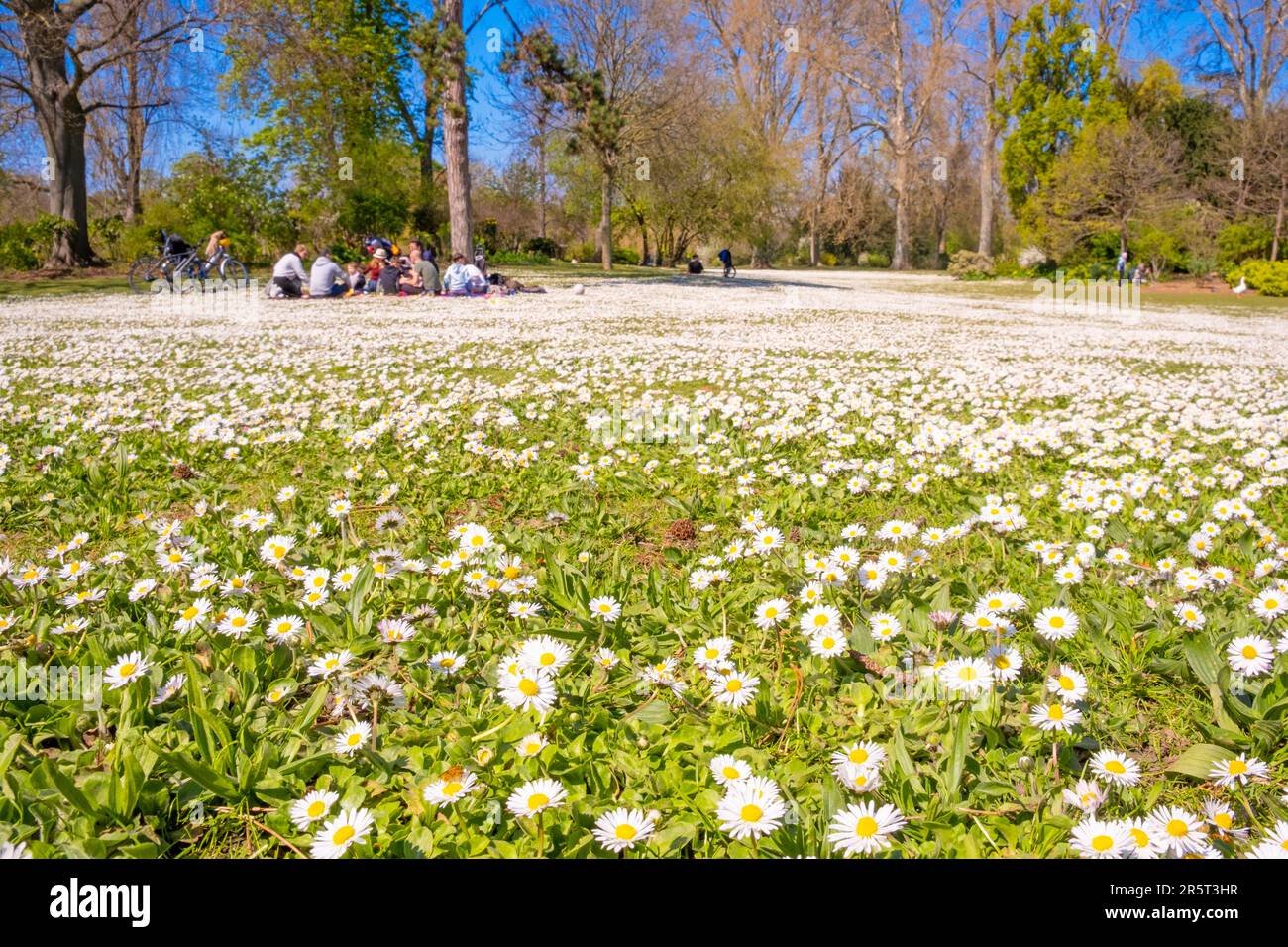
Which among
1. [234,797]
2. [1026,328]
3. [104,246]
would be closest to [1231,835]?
[234,797]

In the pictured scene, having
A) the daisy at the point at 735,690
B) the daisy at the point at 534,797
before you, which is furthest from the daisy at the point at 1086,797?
the daisy at the point at 534,797

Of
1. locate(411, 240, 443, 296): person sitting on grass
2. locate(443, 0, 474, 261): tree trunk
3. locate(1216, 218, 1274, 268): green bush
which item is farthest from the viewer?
locate(1216, 218, 1274, 268): green bush

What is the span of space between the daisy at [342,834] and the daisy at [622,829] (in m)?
0.43

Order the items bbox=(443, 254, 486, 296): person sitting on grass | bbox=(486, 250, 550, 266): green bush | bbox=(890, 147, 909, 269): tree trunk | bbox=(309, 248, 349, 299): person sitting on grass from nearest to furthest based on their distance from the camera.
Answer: bbox=(309, 248, 349, 299): person sitting on grass
bbox=(443, 254, 486, 296): person sitting on grass
bbox=(486, 250, 550, 266): green bush
bbox=(890, 147, 909, 269): tree trunk

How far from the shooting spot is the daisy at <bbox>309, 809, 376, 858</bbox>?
127cm

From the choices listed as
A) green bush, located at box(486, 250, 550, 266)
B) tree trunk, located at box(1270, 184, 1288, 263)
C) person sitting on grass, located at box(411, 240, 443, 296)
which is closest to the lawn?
person sitting on grass, located at box(411, 240, 443, 296)

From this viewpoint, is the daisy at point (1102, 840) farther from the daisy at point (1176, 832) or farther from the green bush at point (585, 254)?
the green bush at point (585, 254)

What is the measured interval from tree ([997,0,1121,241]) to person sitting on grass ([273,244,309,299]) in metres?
30.5

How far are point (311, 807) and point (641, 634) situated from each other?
1015 mm

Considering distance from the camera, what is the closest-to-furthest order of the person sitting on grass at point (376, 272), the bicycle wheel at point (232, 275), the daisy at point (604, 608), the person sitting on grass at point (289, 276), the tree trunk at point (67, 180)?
1. the daisy at point (604, 608)
2. the person sitting on grass at point (289, 276)
3. the bicycle wheel at point (232, 275)
4. the person sitting on grass at point (376, 272)
5. the tree trunk at point (67, 180)

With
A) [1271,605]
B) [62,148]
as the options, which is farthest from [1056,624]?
[62,148]

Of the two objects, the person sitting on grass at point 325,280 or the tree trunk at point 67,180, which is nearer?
the person sitting on grass at point 325,280

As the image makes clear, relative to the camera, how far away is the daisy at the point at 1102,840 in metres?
1.19

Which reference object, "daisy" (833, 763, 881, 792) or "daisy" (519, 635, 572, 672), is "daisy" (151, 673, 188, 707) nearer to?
"daisy" (519, 635, 572, 672)
